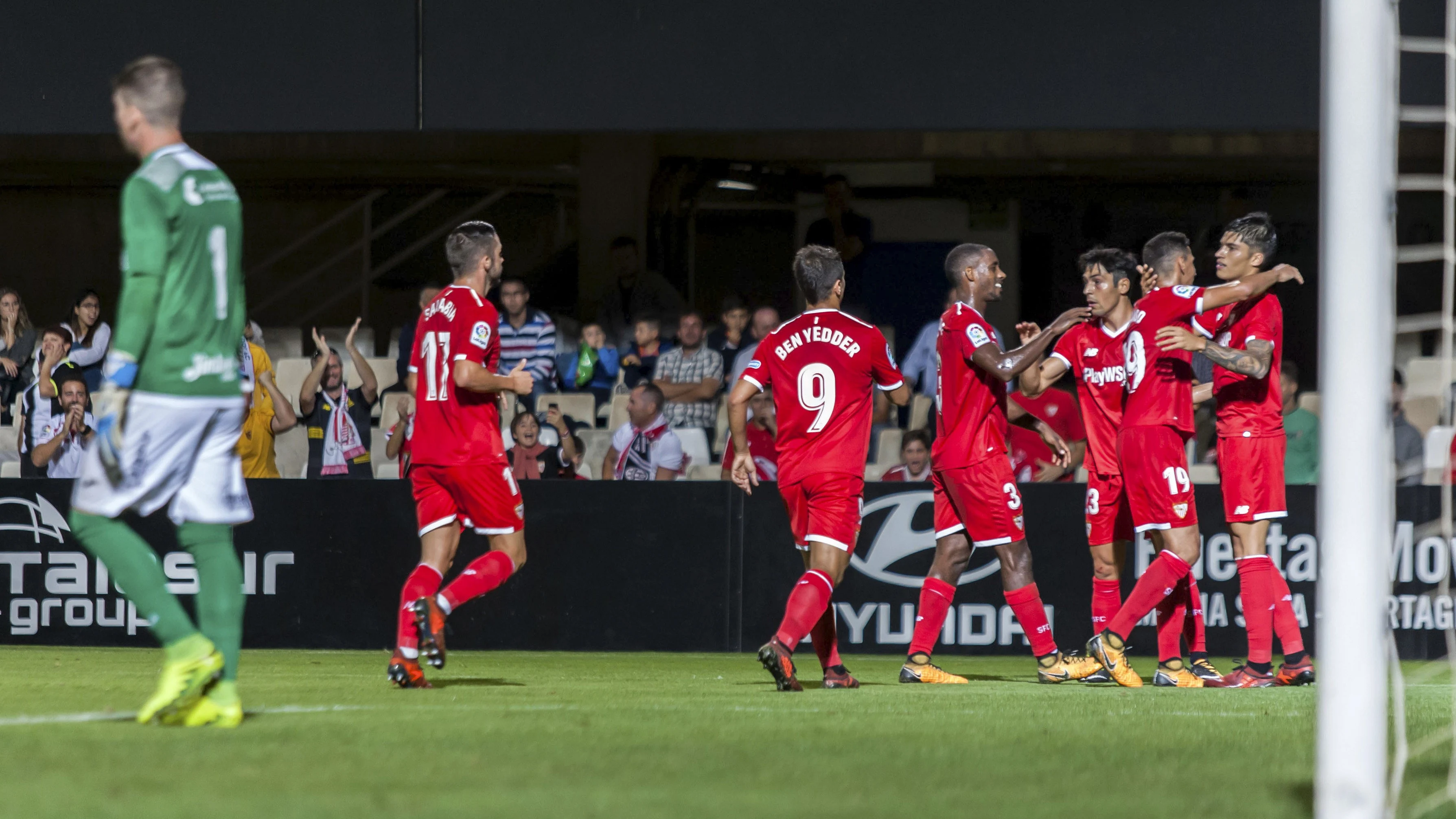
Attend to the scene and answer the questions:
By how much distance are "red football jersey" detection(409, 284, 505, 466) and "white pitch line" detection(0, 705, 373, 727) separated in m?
1.46

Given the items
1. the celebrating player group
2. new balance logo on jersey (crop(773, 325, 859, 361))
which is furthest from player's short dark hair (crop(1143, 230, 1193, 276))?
new balance logo on jersey (crop(773, 325, 859, 361))

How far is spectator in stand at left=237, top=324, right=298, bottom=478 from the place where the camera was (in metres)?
12.6

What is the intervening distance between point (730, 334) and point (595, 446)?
156 cm

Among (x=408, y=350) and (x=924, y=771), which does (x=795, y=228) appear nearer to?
(x=408, y=350)

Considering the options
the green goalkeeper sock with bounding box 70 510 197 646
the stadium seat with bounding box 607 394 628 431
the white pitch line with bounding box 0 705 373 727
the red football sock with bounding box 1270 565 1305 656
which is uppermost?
the stadium seat with bounding box 607 394 628 431

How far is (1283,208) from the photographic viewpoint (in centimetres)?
1694

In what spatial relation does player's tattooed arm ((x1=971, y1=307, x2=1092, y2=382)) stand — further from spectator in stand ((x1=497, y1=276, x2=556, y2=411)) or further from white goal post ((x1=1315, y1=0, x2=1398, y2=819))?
spectator in stand ((x1=497, y1=276, x2=556, y2=411))

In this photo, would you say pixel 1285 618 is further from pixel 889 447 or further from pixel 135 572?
pixel 135 572

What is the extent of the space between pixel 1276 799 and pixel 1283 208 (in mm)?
13405

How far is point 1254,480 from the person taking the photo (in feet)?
27.3

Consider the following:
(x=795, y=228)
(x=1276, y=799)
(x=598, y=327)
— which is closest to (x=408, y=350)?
(x=598, y=327)

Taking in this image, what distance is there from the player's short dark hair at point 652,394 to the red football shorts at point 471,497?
4760mm

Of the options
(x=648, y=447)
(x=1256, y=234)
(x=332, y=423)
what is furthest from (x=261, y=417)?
(x=1256, y=234)

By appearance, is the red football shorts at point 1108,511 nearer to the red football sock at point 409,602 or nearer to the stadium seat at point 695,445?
the red football sock at point 409,602
